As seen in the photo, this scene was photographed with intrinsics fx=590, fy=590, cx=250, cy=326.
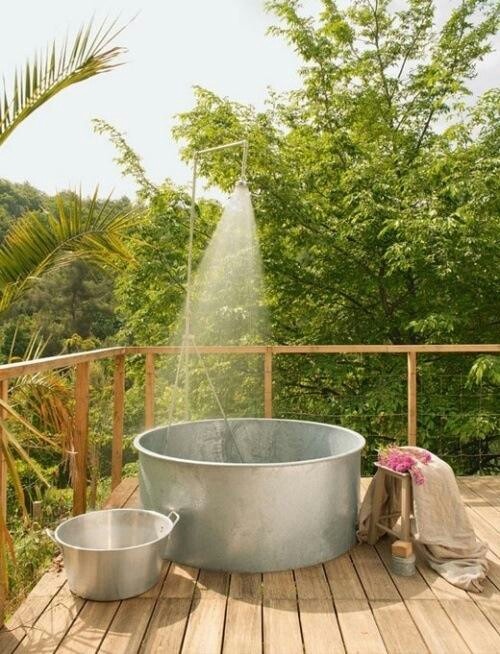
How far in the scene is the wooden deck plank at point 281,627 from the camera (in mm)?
1837

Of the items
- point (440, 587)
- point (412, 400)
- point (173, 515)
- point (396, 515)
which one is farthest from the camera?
point (412, 400)

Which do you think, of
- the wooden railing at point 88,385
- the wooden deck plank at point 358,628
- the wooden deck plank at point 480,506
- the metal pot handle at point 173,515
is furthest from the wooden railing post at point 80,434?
the wooden deck plank at point 480,506

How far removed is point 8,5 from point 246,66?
4257 millimetres

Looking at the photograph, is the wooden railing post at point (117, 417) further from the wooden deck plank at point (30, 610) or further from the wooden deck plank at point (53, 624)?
the wooden deck plank at point (53, 624)

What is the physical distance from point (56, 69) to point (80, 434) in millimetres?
1672

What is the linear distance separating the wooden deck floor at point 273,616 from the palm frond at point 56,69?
6.50 feet

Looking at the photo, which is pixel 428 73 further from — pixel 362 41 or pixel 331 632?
pixel 331 632

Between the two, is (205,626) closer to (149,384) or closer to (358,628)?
(358,628)

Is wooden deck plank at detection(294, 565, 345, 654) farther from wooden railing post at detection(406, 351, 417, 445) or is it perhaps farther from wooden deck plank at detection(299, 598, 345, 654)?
wooden railing post at detection(406, 351, 417, 445)

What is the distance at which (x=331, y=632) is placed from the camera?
1930mm

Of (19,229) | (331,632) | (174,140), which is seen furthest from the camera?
(174,140)

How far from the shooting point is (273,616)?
2.05 meters

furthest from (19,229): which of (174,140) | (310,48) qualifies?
(310,48)

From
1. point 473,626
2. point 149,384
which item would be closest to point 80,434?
point 149,384
